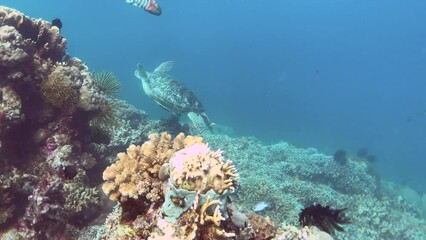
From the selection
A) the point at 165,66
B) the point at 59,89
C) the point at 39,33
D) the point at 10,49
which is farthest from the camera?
the point at 165,66

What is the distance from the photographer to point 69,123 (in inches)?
240

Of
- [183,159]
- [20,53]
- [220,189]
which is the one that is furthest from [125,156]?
[20,53]

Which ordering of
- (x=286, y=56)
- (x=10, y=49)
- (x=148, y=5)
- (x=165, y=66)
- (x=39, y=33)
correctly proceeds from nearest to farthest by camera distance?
(x=10, y=49) < (x=39, y=33) < (x=148, y=5) < (x=165, y=66) < (x=286, y=56)

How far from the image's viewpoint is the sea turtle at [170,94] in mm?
10180

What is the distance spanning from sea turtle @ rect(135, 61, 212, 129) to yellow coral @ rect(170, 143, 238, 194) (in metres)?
7.11

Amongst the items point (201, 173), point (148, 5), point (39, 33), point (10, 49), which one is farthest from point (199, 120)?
point (201, 173)

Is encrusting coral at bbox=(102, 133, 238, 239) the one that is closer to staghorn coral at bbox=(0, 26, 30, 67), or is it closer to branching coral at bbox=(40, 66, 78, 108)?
branching coral at bbox=(40, 66, 78, 108)

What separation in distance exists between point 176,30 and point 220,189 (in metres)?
142

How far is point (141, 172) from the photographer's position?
4043mm

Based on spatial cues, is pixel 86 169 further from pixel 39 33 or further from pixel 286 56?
pixel 286 56

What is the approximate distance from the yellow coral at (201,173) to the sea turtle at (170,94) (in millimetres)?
7111

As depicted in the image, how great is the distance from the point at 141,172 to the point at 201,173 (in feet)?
4.27

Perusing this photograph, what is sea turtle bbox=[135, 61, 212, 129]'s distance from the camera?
10.2m

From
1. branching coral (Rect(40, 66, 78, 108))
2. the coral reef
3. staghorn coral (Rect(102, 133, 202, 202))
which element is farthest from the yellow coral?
branching coral (Rect(40, 66, 78, 108))
